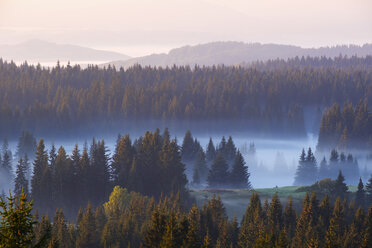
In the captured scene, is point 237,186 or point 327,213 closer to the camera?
point 327,213

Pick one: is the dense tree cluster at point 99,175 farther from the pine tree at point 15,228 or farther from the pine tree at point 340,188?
the pine tree at point 15,228

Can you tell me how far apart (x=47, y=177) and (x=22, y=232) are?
3842 inches

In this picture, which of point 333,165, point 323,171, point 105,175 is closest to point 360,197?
point 105,175

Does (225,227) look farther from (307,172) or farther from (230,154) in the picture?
(307,172)

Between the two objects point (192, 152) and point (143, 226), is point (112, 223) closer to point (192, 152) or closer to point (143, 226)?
point (143, 226)

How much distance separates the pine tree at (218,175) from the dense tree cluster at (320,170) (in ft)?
138

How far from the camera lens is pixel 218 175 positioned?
130375 millimetres

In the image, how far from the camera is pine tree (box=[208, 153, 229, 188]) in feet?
427

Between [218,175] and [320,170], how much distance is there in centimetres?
5637

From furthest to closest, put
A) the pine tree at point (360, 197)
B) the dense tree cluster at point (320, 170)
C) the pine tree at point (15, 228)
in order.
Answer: the dense tree cluster at point (320, 170)
the pine tree at point (360, 197)
the pine tree at point (15, 228)

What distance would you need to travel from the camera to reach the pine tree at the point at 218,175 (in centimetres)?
13000

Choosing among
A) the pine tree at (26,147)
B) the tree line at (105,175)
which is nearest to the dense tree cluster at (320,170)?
the tree line at (105,175)

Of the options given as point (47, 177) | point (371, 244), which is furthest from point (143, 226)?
point (47, 177)

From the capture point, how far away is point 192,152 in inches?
6260
